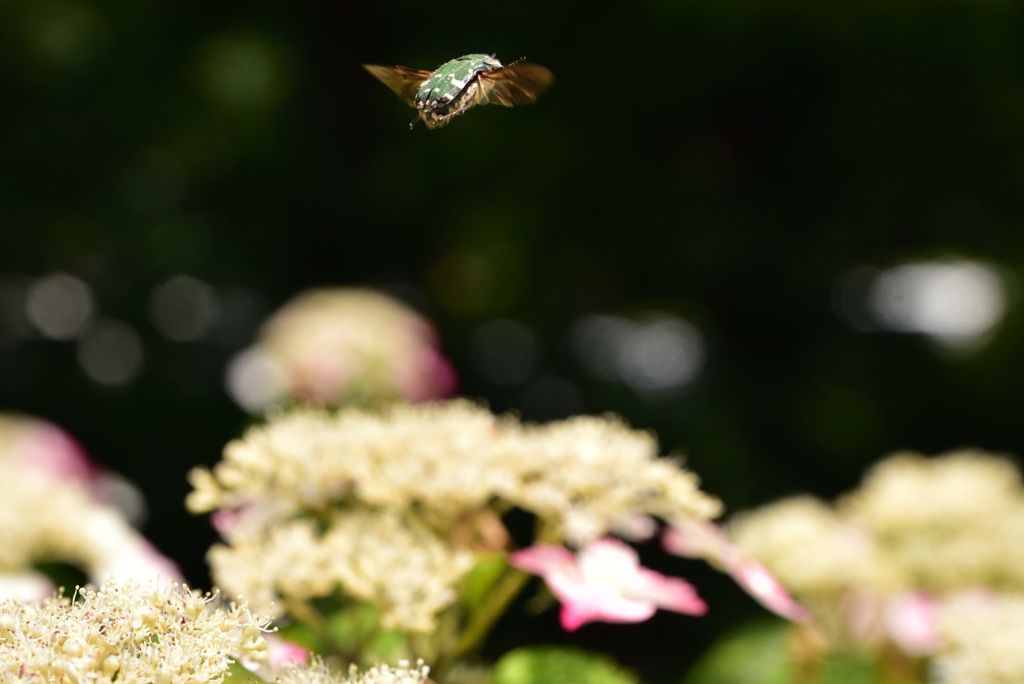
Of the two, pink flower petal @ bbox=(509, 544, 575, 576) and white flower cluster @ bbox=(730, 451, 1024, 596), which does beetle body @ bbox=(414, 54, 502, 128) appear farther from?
white flower cluster @ bbox=(730, 451, 1024, 596)

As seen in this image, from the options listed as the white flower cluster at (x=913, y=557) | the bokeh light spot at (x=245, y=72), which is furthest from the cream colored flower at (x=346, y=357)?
the bokeh light spot at (x=245, y=72)

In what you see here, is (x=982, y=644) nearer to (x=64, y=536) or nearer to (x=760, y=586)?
(x=760, y=586)

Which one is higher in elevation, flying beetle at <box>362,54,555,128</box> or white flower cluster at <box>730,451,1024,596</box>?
white flower cluster at <box>730,451,1024,596</box>

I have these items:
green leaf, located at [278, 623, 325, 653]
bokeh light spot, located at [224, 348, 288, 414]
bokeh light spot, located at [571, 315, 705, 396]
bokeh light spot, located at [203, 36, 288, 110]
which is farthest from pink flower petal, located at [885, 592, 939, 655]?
bokeh light spot, located at [203, 36, 288, 110]

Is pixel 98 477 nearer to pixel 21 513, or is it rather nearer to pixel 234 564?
pixel 21 513

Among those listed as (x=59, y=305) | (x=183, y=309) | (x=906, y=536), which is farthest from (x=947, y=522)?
(x=59, y=305)
